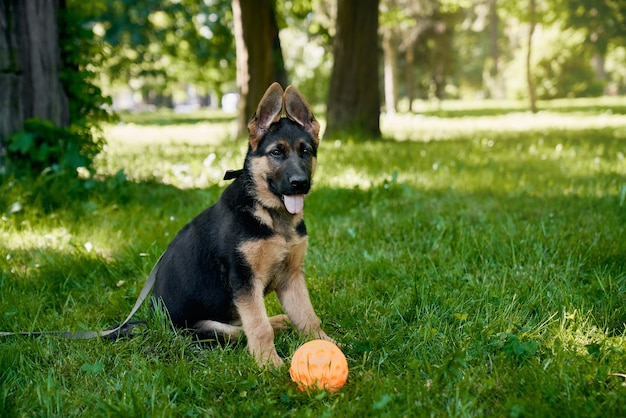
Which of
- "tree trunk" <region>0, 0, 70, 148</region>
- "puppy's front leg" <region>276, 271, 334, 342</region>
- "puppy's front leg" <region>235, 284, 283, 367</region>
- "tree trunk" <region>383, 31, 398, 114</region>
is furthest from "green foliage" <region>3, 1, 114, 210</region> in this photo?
"tree trunk" <region>383, 31, 398, 114</region>

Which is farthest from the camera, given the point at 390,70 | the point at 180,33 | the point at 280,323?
the point at 390,70

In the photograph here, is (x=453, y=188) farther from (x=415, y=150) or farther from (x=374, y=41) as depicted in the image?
(x=374, y=41)

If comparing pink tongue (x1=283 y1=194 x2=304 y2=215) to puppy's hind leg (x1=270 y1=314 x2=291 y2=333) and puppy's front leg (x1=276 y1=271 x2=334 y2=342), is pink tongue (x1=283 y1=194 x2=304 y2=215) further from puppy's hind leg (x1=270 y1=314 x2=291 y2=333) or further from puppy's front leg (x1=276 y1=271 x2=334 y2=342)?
puppy's hind leg (x1=270 y1=314 x2=291 y2=333)

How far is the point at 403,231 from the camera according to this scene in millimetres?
5926

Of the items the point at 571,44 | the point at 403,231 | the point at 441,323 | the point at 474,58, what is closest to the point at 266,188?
the point at 441,323

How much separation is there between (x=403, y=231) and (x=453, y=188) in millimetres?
2286

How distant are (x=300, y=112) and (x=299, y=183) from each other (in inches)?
25.7

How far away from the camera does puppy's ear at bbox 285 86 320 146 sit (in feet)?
13.4

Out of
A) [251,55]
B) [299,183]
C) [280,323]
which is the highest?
[251,55]

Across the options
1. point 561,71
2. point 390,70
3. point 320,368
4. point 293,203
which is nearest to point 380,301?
point 293,203

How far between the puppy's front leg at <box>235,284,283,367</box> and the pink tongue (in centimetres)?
52

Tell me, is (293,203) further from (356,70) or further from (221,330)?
(356,70)

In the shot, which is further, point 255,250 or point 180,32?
point 180,32

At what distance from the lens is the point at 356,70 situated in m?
13.4
